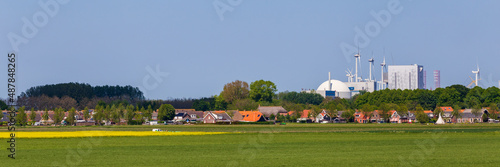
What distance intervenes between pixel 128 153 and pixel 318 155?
34.1 feet

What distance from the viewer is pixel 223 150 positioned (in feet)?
133

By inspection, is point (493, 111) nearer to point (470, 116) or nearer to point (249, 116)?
point (470, 116)

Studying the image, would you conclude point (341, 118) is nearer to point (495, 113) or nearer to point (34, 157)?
point (495, 113)

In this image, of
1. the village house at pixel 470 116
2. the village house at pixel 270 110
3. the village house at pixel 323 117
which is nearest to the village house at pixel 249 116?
the village house at pixel 270 110

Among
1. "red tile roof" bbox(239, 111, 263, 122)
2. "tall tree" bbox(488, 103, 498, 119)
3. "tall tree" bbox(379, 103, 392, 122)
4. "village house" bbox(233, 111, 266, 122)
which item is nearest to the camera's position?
"red tile roof" bbox(239, 111, 263, 122)

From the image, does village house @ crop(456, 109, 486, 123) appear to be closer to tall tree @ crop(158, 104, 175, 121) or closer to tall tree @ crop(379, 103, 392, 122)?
tall tree @ crop(379, 103, 392, 122)

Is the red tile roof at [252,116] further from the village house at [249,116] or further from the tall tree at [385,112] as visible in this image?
the tall tree at [385,112]

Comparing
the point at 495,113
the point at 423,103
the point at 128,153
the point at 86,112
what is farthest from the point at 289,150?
the point at 423,103

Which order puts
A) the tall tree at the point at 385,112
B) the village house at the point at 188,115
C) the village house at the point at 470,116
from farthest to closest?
the village house at the point at 188,115, the village house at the point at 470,116, the tall tree at the point at 385,112

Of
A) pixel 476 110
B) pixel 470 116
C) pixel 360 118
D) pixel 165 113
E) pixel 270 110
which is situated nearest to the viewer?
pixel 165 113

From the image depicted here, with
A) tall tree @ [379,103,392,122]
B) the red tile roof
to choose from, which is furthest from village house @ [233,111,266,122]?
tall tree @ [379,103,392,122]

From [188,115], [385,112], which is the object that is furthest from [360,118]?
[188,115]

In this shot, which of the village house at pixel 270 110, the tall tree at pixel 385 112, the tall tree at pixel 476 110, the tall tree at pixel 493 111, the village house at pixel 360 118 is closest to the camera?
the tall tree at pixel 385 112

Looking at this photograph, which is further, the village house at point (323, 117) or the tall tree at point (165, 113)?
the village house at point (323, 117)
